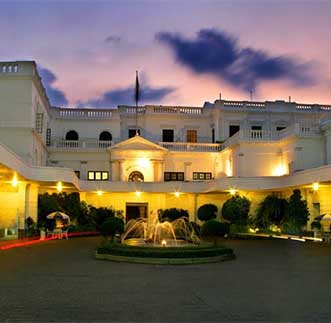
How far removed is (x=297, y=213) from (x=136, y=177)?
54.6ft

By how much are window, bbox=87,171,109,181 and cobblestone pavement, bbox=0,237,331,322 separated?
25620 millimetres

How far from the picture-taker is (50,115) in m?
43.7

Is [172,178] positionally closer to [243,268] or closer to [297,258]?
[297,258]

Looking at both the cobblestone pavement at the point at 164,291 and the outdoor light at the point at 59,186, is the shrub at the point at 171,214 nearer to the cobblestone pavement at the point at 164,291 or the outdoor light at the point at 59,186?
the outdoor light at the point at 59,186

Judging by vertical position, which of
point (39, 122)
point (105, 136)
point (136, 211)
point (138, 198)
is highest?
point (105, 136)

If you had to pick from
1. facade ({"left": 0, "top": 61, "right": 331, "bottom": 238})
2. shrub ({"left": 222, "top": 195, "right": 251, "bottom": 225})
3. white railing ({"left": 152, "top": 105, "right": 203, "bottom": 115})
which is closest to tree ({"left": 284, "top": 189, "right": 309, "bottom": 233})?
facade ({"left": 0, "top": 61, "right": 331, "bottom": 238})

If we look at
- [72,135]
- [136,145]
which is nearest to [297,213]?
[136,145]

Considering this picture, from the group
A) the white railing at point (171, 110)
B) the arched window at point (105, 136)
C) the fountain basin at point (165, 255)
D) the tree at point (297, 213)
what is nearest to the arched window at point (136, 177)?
Answer: the arched window at point (105, 136)

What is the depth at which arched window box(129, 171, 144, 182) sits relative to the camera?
42.8 metres

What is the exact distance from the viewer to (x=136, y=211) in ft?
138

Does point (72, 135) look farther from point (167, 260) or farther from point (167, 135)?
point (167, 260)

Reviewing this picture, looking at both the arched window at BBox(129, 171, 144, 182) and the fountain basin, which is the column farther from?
the fountain basin

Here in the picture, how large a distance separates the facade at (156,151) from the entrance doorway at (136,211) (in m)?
0.09

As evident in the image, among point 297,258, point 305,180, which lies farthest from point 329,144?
point 297,258
